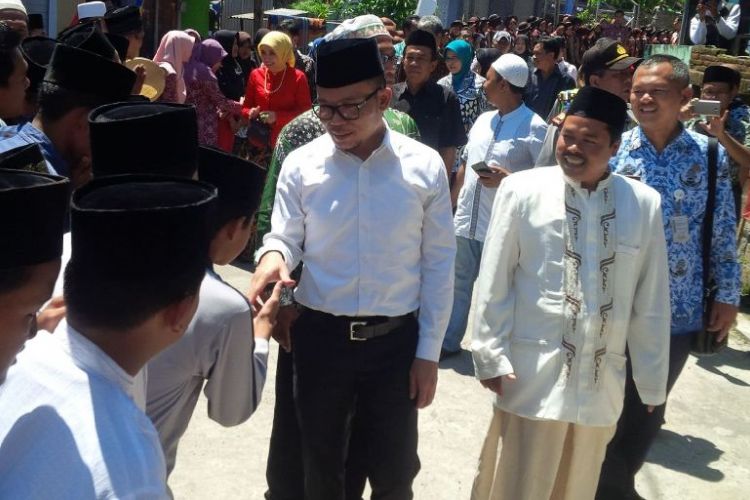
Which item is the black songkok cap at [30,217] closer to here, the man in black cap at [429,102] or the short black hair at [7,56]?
the short black hair at [7,56]

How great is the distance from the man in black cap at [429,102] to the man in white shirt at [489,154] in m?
0.40

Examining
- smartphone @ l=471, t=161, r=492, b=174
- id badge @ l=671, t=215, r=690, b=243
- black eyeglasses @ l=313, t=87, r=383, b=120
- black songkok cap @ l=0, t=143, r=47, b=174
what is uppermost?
black eyeglasses @ l=313, t=87, r=383, b=120

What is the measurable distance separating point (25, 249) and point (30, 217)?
0.06m

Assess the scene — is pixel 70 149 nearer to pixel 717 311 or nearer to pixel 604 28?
pixel 717 311

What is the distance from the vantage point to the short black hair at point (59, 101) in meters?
3.17

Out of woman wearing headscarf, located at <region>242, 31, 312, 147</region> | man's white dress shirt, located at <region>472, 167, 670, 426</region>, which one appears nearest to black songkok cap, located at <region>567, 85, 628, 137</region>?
man's white dress shirt, located at <region>472, 167, 670, 426</region>

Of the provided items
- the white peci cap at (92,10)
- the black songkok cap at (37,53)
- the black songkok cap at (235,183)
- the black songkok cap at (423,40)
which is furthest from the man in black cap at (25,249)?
the white peci cap at (92,10)

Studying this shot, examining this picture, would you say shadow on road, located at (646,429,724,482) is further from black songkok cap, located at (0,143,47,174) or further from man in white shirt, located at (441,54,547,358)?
black songkok cap, located at (0,143,47,174)

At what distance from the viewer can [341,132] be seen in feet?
9.32

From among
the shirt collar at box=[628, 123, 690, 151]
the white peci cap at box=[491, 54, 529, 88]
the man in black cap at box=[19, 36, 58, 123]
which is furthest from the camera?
the white peci cap at box=[491, 54, 529, 88]

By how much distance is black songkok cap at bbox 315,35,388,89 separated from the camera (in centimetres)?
282

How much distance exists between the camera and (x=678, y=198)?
11.8 feet

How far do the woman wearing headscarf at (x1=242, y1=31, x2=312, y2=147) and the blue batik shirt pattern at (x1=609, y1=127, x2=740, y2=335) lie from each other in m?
4.13

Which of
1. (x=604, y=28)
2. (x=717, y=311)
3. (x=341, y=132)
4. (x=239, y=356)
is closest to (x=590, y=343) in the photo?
(x=717, y=311)
